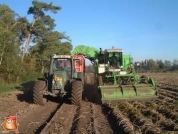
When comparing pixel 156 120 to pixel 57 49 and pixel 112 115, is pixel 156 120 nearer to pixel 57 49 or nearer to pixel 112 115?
pixel 112 115

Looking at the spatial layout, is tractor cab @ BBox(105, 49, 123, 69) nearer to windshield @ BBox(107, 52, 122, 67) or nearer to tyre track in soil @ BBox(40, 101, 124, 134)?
windshield @ BBox(107, 52, 122, 67)

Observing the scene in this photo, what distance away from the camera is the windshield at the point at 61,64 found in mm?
14115

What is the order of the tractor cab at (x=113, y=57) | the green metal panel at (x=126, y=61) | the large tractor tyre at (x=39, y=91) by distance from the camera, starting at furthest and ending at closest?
the green metal panel at (x=126, y=61) → the tractor cab at (x=113, y=57) → the large tractor tyre at (x=39, y=91)

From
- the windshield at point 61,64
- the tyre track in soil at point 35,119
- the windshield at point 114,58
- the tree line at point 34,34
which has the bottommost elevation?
the tyre track in soil at point 35,119

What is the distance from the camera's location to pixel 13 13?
3847 cm

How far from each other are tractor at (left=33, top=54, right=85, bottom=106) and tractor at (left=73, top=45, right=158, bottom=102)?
1195mm

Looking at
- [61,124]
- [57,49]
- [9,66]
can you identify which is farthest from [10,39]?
[61,124]

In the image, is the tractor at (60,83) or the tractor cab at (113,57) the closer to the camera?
the tractor at (60,83)

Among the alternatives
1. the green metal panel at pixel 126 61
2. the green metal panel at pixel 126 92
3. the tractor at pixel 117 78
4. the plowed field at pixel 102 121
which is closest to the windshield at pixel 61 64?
the tractor at pixel 117 78

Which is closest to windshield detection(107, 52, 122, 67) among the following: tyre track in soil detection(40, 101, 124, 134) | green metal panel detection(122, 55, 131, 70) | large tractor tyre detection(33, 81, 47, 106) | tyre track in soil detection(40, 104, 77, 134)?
green metal panel detection(122, 55, 131, 70)

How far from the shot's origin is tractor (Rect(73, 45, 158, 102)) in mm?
13453

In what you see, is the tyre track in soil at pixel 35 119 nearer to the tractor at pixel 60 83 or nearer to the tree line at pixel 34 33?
the tractor at pixel 60 83

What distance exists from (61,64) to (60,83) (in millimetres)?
1173

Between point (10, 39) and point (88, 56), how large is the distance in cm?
992
